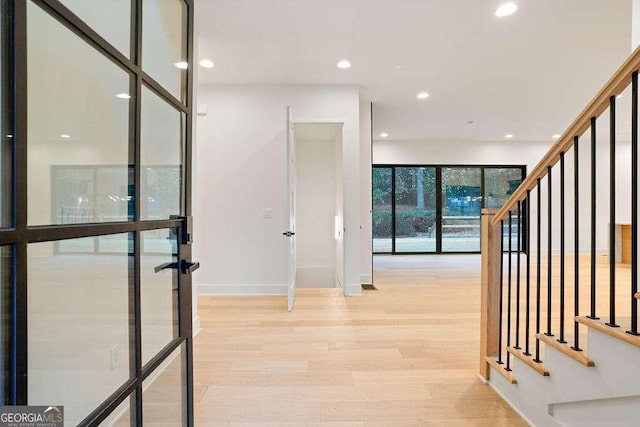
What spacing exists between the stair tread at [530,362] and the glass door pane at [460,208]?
661 cm

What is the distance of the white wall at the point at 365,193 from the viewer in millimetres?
4777

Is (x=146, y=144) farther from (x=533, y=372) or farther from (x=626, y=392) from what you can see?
(x=533, y=372)

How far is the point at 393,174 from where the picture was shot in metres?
8.06

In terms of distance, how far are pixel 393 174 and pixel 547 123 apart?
128 inches

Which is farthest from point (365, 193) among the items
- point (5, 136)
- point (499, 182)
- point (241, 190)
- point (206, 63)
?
point (499, 182)

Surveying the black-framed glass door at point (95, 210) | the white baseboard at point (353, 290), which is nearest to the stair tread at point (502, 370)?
the black-framed glass door at point (95, 210)

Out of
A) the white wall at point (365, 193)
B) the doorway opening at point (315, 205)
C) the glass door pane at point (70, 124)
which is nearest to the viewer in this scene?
the glass door pane at point (70, 124)

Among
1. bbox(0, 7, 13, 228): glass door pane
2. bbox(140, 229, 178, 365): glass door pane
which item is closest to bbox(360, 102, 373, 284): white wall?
bbox(140, 229, 178, 365): glass door pane

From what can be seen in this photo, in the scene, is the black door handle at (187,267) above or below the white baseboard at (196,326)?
above

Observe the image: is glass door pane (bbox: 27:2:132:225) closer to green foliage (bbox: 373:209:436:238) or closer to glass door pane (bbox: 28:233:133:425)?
glass door pane (bbox: 28:233:133:425)

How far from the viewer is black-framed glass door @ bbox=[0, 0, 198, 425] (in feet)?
2.24

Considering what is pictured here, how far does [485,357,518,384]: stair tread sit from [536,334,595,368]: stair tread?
35 centimetres

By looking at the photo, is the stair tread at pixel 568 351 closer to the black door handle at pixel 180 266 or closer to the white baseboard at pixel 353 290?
the black door handle at pixel 180 266

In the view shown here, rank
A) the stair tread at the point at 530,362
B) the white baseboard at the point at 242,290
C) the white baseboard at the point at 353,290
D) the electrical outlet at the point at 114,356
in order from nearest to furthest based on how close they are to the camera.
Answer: the electrical outlet at the point at 114,356 < the stair tread at the point at 530,362 < the white baseboard at the point at 242,290 < the white baseboard at the point at 353,290
